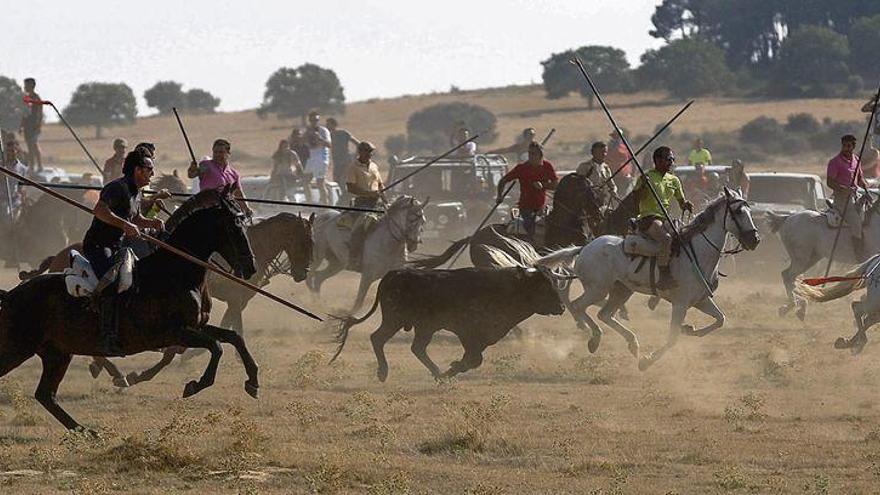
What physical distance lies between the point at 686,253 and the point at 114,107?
79.2m

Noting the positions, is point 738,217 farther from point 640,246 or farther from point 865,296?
point 865,296

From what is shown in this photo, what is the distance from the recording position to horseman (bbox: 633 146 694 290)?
781 inches

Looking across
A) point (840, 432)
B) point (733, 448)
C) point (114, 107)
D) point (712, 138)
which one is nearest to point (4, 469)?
point (733, 448)

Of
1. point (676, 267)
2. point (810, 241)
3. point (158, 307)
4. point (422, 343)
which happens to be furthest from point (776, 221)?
point (158, 307)

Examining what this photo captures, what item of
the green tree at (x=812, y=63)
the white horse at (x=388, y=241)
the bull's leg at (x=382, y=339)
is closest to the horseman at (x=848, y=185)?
the white horse at (x=388, y=241)

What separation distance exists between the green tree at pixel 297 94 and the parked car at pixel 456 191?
65.3m

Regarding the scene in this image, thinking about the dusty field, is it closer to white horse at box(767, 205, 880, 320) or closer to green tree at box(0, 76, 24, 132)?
white horse at box(767, 205, 880, 320)

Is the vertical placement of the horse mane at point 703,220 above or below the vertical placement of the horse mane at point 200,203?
below

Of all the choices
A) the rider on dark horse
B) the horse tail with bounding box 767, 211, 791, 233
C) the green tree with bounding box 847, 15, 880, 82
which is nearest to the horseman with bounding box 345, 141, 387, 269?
the horse tail with bounding box 767, 211, 791, 233

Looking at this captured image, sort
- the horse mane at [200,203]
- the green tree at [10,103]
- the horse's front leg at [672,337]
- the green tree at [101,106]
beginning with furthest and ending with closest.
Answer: the green tree at [101,106]
the green tree at [10,103]
the horse's front leg at [672,337]
the horse mane at [200,203]

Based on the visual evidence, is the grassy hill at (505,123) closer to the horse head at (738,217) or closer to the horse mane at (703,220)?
the horse mane at (703,220)

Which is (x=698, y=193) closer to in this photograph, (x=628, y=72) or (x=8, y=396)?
(x=8, y=396)

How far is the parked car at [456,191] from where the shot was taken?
117 ft

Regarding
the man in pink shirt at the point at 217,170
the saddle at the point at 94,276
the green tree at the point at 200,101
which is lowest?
the green tree at the point at 200,101
